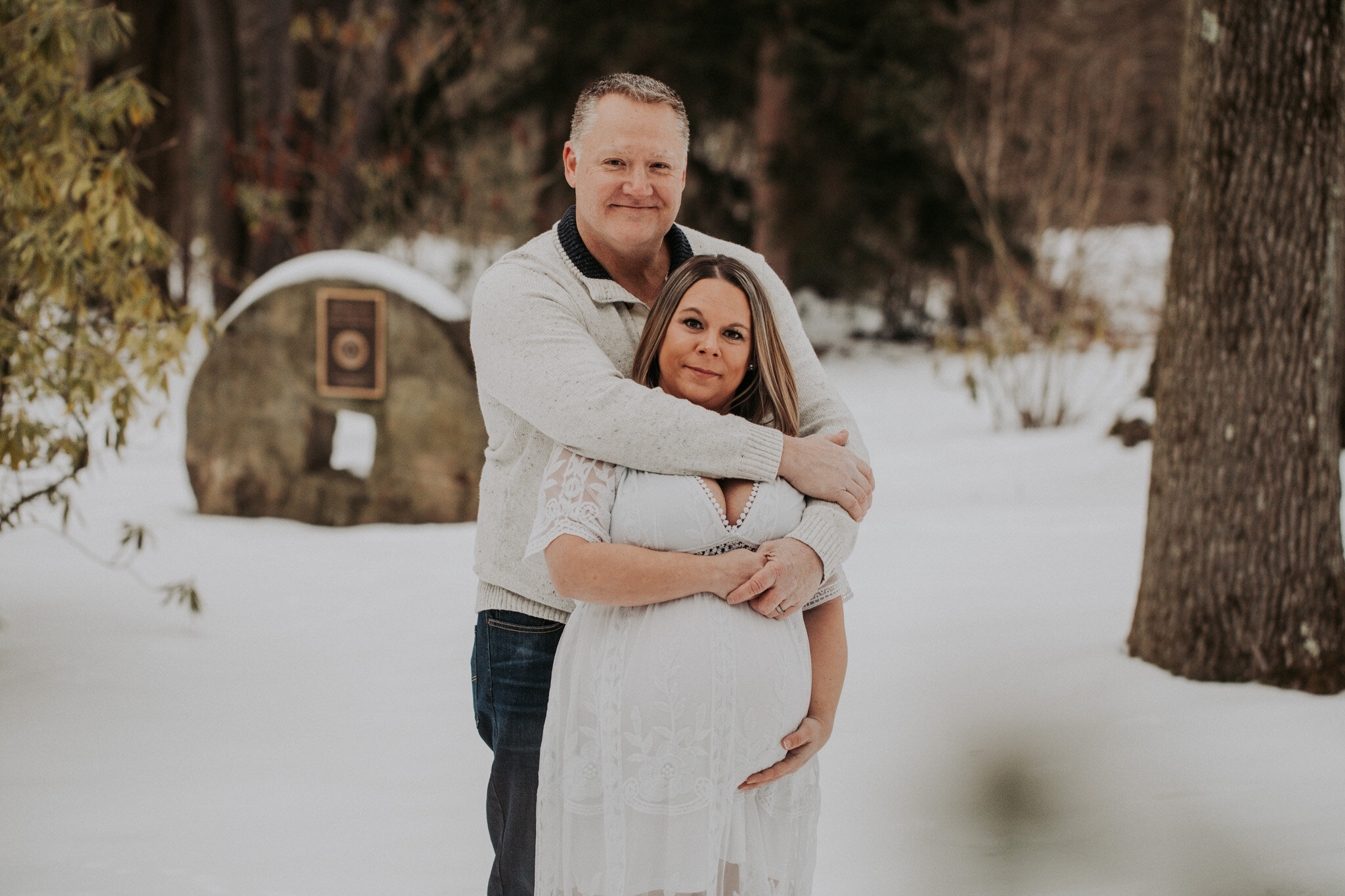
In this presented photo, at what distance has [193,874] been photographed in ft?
9.38

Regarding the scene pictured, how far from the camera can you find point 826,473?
74.4 inches

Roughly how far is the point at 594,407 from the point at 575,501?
151 millimetres

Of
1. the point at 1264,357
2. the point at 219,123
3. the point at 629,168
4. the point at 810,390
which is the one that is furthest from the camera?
the point at 219,123

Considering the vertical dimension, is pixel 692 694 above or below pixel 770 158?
below

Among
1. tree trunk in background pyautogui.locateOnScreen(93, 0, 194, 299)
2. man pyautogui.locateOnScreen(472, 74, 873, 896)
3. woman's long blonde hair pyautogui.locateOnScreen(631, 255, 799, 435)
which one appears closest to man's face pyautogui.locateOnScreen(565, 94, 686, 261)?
man pyautogui.locateOnScreen(472, 74, 873, 896)

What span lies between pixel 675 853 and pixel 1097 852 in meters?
1.60

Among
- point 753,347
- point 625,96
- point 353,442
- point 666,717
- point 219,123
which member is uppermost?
point 219,123

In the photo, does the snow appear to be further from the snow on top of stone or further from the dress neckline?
the dress neckline

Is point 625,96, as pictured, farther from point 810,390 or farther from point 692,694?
point 692,694

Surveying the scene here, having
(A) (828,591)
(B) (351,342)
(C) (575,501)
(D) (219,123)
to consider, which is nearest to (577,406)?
(C) (575,501)

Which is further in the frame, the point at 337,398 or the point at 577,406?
the point at 337,398

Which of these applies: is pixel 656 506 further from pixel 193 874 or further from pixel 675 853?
pixel 193 874

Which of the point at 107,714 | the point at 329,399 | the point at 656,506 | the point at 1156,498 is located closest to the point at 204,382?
the point at 329,399

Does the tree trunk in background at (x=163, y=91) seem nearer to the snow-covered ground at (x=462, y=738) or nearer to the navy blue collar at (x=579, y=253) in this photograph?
the snow-covered ground at (x=462, y=738)
